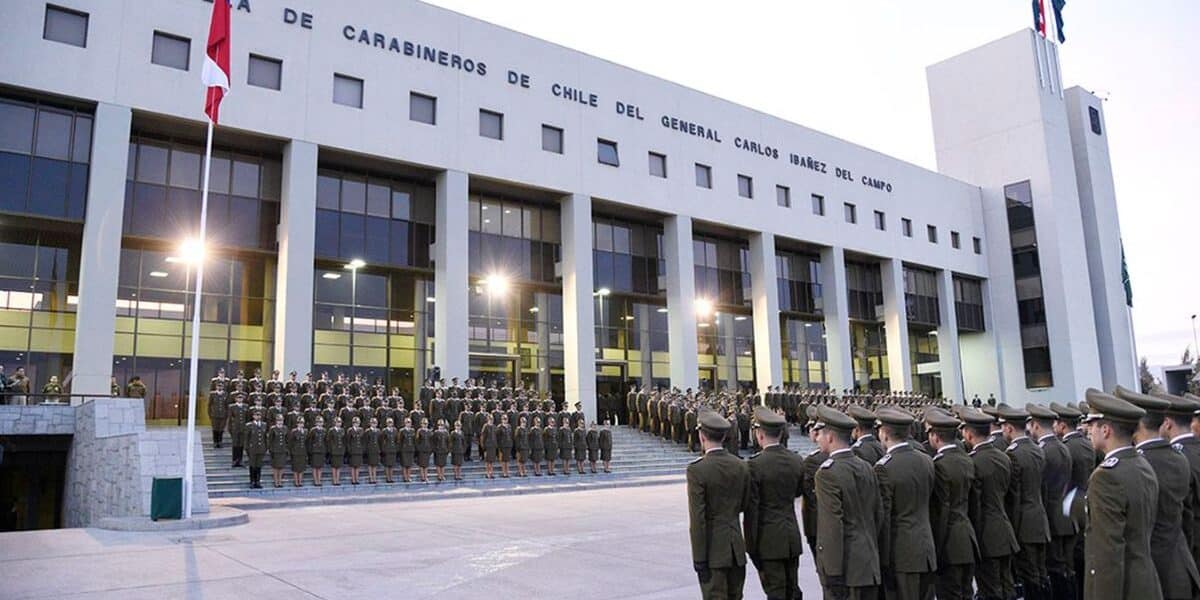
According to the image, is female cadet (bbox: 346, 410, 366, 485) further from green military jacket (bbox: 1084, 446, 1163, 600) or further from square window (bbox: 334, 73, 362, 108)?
green military jacket (bbox: 1084, 446, 1163, 600)

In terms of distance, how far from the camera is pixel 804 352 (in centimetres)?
3828

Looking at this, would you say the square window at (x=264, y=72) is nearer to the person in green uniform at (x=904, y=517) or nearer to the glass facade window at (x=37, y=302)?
the glass facade window at (x=37, y=302)

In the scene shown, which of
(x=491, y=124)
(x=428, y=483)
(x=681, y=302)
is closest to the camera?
(x=428, y=483)

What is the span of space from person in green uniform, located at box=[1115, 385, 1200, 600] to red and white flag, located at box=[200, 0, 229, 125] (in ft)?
47.3

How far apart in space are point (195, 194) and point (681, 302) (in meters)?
16.8

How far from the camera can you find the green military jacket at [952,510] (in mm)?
5969

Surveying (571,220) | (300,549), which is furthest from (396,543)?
(571,220)

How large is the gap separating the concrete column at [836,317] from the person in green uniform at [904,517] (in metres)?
30.3

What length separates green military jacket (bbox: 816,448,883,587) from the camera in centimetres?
522

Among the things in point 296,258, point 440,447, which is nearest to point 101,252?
point 296,258

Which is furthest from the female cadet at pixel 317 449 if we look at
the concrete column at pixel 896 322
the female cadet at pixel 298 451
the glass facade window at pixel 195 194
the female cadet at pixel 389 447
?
the concrete column at pixel 896 322

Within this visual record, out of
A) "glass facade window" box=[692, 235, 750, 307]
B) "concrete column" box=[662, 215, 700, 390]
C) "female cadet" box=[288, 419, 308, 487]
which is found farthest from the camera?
"glass facade window" box=[692, 235, 750, 307]

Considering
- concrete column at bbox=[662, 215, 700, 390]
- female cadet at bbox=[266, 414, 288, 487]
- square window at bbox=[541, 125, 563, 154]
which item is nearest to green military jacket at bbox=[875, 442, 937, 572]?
female cadet at bbox=[266, 414, 288, 487]

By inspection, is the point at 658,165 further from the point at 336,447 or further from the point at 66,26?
the point at 66,26
